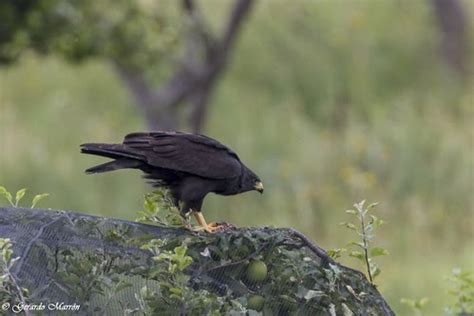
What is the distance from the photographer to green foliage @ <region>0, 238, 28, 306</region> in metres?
3.34

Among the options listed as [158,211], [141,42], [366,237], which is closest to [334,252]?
[366,237]

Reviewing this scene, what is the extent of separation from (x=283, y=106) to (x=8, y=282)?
12411mm

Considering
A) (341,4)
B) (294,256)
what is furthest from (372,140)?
(294,256)

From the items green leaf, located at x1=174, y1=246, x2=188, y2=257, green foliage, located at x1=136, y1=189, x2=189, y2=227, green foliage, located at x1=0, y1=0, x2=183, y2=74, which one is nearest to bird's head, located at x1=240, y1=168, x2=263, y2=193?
green foliage, located at x1=136, y1=189, x2=189, y2=227

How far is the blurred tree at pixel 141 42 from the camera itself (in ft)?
31.6

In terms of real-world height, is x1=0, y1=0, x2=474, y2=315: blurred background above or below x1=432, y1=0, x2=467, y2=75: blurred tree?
below

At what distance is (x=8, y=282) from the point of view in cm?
341

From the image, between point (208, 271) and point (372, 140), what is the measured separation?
10.3 meters

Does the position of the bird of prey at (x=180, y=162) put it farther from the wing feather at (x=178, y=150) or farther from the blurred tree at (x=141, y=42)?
the blurred tree at (x=141, y=42)

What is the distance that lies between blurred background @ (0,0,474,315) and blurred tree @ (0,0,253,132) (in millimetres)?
20

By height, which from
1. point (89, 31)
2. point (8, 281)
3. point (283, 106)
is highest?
point (283, 106)

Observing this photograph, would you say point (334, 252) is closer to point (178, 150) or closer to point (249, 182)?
point (178, 150)

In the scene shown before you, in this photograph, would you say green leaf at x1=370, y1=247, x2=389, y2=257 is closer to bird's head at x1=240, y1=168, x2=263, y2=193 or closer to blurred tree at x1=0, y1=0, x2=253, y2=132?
bird's head at x1=240, y1=168, x2=263, y2=193

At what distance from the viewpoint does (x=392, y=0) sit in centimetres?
1881
